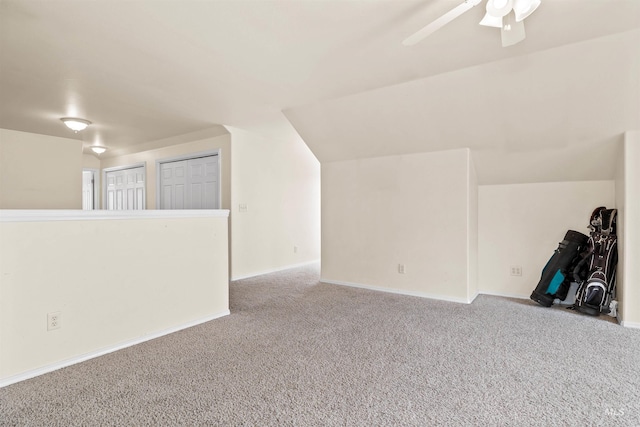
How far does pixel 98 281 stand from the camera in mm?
2434

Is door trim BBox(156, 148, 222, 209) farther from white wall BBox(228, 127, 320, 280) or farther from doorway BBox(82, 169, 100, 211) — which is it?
doorway BBox(82, 169, 100, 211)

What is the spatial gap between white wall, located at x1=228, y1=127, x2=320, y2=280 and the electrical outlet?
272 centimetres

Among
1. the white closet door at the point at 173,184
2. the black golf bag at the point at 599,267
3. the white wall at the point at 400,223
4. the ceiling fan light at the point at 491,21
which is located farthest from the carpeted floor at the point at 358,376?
the white closet door at the point at 173,184

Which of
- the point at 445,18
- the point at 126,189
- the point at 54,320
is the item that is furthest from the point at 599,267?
the point at 126,189

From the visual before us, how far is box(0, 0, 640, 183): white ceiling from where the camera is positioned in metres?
2.10

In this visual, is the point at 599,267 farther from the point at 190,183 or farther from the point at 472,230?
A: the point at 190,183

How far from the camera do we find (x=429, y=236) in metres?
3.92

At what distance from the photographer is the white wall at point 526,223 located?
3.65m

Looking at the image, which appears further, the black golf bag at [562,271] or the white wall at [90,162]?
the white wall at [90,162]

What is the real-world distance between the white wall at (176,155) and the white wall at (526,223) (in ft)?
11.4

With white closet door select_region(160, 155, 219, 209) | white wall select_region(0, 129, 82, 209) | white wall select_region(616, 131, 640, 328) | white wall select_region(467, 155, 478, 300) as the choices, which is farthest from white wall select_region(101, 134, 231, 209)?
white wall select_region(616, 131, 640, 328)

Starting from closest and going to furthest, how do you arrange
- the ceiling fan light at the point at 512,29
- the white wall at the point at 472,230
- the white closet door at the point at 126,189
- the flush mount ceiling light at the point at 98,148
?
the ceiling fan light at the point at 512,29, the white wall at the point at 472,230, the flush mount ceiling light at the point at 98,148, the white closet door at the point at 126,189

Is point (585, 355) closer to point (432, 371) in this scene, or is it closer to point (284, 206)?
point (432, 371)

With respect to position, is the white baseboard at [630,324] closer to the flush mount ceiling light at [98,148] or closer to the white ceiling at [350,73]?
the white ceiling at [350,73]
